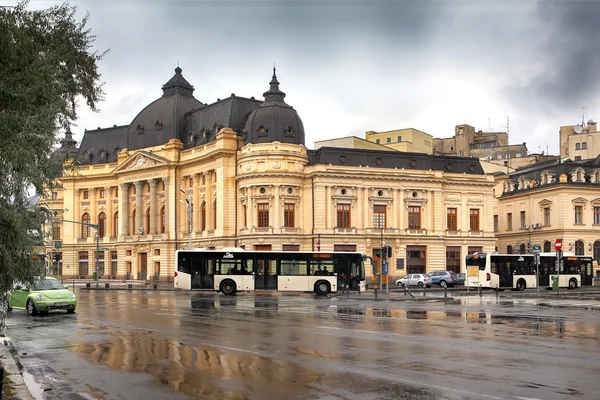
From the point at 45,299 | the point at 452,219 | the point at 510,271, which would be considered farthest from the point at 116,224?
the point at 45,299

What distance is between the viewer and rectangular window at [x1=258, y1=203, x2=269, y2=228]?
226ft

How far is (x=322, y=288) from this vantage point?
154ft

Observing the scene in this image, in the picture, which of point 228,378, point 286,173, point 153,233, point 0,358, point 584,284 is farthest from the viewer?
point 153,233

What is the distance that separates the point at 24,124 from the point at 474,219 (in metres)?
69.2

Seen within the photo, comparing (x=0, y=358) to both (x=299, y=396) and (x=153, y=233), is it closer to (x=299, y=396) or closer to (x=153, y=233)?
(x=299, y=396)

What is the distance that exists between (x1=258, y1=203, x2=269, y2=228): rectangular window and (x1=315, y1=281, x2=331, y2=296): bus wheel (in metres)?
22.6

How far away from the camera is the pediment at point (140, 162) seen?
82250 mm

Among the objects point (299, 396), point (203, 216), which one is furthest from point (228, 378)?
point (203, 216)

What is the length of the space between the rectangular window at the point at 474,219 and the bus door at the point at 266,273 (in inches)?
1381

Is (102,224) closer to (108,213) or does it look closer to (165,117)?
(108,213)

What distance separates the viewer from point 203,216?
78438mm

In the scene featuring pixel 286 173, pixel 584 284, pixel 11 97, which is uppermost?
pixel 286 173

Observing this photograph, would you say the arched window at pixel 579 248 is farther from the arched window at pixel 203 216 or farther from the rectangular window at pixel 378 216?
the arched window at pixel 203 216

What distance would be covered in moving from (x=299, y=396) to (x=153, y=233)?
7511 centimetres
